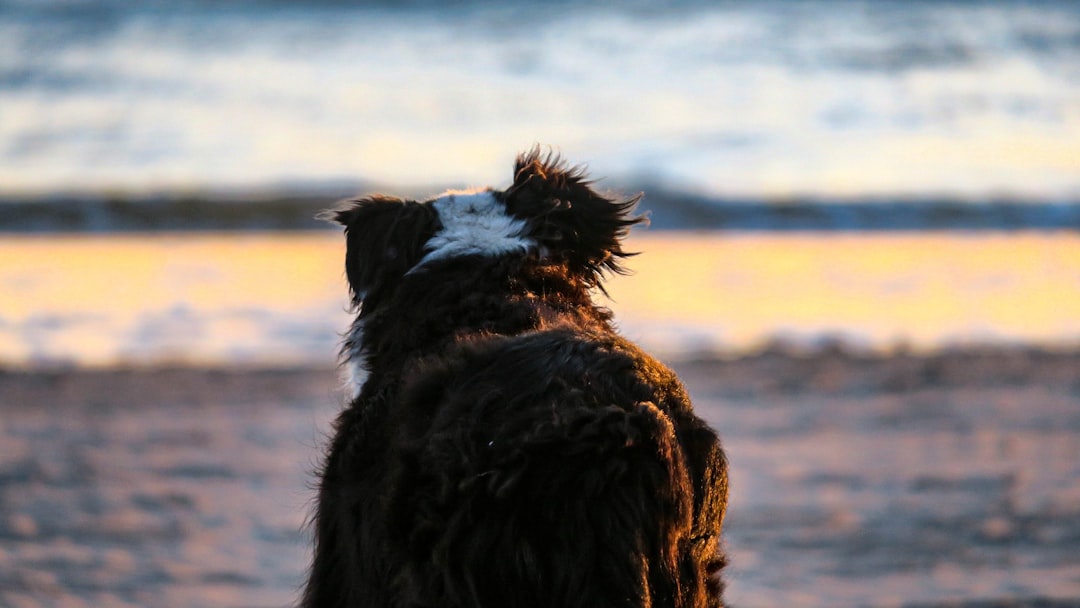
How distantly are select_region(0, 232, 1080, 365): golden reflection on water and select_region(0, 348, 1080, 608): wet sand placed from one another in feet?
1.72

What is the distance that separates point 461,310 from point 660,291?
6.37m

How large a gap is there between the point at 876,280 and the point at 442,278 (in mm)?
7331

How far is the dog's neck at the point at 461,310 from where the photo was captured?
3.19m

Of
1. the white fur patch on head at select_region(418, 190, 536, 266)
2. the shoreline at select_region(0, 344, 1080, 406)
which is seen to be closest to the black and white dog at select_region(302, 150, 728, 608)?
the white fur patch on head at select_region(418, 190, 536, 266)

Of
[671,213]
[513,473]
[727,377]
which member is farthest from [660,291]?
[513,473]

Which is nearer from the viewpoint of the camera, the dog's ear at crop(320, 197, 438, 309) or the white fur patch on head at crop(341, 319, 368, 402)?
the white fur patch on head at crop(341, 319, 368, 402)

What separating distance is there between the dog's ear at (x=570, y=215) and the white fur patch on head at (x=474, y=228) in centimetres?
5

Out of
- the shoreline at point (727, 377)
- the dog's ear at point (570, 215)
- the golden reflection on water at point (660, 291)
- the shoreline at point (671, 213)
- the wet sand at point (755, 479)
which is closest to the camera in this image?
the dog's ear at point (570, 215)

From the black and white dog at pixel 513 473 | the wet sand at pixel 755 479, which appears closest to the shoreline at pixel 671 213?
the wet sand at pixel 755 479

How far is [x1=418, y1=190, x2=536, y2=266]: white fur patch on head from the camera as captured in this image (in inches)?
140

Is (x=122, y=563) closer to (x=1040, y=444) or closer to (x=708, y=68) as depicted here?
(x=1040, y=444)

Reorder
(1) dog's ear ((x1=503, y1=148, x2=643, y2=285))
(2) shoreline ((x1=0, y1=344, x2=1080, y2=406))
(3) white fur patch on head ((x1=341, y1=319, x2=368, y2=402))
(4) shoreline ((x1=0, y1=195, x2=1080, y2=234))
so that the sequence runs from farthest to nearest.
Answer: (4) shoreline ((x1=0, y1=195, x2=1080, y2=234)), (2) shoreline ((x1=0, y1=344, x2=1080, y2=406)), (1) dog's ear ((x1=503, y1=148, x2=643, y2=285)), (3) white fur patch on head ((x1=341, y1=319, x2=368, y2=402))

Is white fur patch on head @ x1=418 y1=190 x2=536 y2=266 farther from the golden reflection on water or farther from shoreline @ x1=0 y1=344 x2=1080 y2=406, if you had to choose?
the golden reflection on water

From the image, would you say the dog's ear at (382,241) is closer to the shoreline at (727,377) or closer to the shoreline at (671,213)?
the shoreline at (727,377)
